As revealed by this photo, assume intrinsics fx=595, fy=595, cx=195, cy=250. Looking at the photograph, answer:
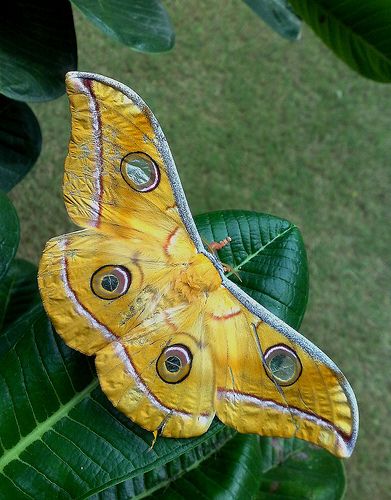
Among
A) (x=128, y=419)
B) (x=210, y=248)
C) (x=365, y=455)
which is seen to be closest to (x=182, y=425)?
(x=128, y=419)

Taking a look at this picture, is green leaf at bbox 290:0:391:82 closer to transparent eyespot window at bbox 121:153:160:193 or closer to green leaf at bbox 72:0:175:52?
green leaf at bbox 72:0:175:52

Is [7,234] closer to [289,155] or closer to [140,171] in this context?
[140,171]

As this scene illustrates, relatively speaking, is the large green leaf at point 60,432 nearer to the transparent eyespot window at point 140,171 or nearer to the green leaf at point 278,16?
the transparent eyespot window at point 140,171

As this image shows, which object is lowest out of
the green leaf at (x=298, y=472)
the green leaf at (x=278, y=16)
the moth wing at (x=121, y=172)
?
the green leaf at (x=298, y=472)

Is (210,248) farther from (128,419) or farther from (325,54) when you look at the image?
(325,54)

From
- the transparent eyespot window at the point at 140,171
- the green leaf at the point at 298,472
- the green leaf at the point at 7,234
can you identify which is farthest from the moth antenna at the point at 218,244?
the green leaf at the point at 298,472

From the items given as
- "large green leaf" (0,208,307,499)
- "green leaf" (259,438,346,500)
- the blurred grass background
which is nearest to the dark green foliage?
"large green leaf" (0,208,307,499)
